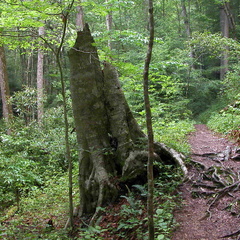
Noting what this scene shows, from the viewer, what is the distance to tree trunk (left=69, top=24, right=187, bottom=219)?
17.2 feet

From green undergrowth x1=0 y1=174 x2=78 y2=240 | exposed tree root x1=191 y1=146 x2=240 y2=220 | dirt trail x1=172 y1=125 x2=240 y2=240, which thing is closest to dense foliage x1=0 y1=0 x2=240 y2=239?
green undergrowth x1=0 y1=174 x2=78 y2=240

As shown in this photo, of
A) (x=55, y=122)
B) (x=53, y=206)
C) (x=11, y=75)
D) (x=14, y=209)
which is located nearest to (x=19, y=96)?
(x=55, y=122)

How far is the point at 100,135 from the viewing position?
5574 mm

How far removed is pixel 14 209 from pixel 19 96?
6.08 m

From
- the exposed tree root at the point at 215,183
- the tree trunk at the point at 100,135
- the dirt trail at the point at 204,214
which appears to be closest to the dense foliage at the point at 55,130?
the dirt trail at the point at 204,214

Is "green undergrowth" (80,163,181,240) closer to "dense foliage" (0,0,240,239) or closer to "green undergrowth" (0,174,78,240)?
"dense foliage" (0,0,240,239)

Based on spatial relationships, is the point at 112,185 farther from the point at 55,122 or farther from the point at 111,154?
the point at 55,122

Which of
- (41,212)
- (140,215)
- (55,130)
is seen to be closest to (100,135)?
(140,215)

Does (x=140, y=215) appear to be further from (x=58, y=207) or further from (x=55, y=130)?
(x=55, y=130)

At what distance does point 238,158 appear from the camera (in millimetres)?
6637

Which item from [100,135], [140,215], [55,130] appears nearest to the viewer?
[140,215]

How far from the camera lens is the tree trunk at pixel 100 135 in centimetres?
525

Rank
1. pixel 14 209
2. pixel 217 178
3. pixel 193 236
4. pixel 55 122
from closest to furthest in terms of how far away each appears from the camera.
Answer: pixel 193 236
pixel 217 178
pixel 14 209
pixel 55 122

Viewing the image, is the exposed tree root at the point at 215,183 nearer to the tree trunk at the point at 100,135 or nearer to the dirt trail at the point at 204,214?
the dirt trail at the point at 204,214
